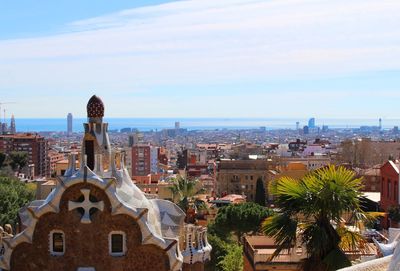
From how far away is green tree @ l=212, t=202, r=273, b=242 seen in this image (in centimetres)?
3681

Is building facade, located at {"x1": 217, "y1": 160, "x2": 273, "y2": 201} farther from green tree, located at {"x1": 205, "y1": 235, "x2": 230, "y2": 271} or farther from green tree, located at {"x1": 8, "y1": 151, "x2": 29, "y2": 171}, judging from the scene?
Answer: green tree, located at {"x1": 205, "y1": 235, "x2": 230, "y2": 271}

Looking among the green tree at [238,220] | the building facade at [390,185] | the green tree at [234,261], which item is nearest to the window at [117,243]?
the green tree at [234,261]

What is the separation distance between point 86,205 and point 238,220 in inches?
794

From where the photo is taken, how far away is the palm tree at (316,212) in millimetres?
13430

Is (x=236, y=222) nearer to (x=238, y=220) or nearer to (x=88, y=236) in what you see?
(x=238, y=220)

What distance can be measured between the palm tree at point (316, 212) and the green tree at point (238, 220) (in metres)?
23.0

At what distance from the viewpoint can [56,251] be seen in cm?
1812

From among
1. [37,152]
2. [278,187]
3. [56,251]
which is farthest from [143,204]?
[37,152]

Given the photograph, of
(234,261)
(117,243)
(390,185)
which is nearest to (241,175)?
(390,185)

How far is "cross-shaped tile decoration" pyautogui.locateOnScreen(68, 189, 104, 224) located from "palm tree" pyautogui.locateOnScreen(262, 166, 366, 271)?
5596 mm

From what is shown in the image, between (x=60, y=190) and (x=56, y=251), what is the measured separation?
1.64 m

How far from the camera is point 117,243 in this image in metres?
18.0

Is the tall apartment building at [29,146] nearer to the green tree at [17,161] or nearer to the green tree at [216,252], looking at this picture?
the green tree at [17,161]

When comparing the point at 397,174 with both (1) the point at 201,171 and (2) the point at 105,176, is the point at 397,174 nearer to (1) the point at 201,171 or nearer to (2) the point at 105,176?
(2) the point at 105,176
